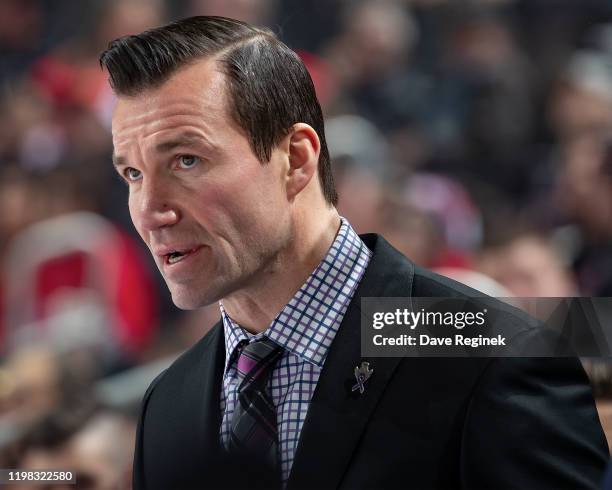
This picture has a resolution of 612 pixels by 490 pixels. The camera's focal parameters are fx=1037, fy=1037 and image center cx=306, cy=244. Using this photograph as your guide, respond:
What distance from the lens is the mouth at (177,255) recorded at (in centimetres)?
111

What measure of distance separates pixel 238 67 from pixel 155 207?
0.59 ft

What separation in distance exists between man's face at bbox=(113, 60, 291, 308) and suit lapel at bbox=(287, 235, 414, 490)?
12cm

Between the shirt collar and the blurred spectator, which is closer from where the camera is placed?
the shirt collar

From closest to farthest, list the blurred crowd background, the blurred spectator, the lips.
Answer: the lips
the blurred spectator
the blurred crowd background

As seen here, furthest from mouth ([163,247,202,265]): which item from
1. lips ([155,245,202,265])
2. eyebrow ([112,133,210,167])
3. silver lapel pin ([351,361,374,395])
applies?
silver lapel pin ([351,361,374,395])

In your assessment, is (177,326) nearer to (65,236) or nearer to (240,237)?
(65,236)

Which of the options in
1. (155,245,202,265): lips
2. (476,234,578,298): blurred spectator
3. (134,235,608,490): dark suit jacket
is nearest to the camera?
(134,235,608,490): dark suit jacket

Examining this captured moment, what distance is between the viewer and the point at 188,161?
109cm

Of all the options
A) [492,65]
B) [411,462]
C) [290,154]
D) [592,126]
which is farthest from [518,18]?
[411,462]

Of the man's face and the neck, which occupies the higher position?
the man's face

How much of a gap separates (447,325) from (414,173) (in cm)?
194

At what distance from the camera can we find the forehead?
1.09 metres

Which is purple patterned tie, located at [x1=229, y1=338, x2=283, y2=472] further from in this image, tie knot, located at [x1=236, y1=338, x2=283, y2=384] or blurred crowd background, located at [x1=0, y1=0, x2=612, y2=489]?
blurred crowd background, located at [x1=0, y1=0, x2=612, y2=489]

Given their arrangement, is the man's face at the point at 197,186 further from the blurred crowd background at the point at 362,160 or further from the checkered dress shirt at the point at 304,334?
the blurred crowd background at the point at 362,160
